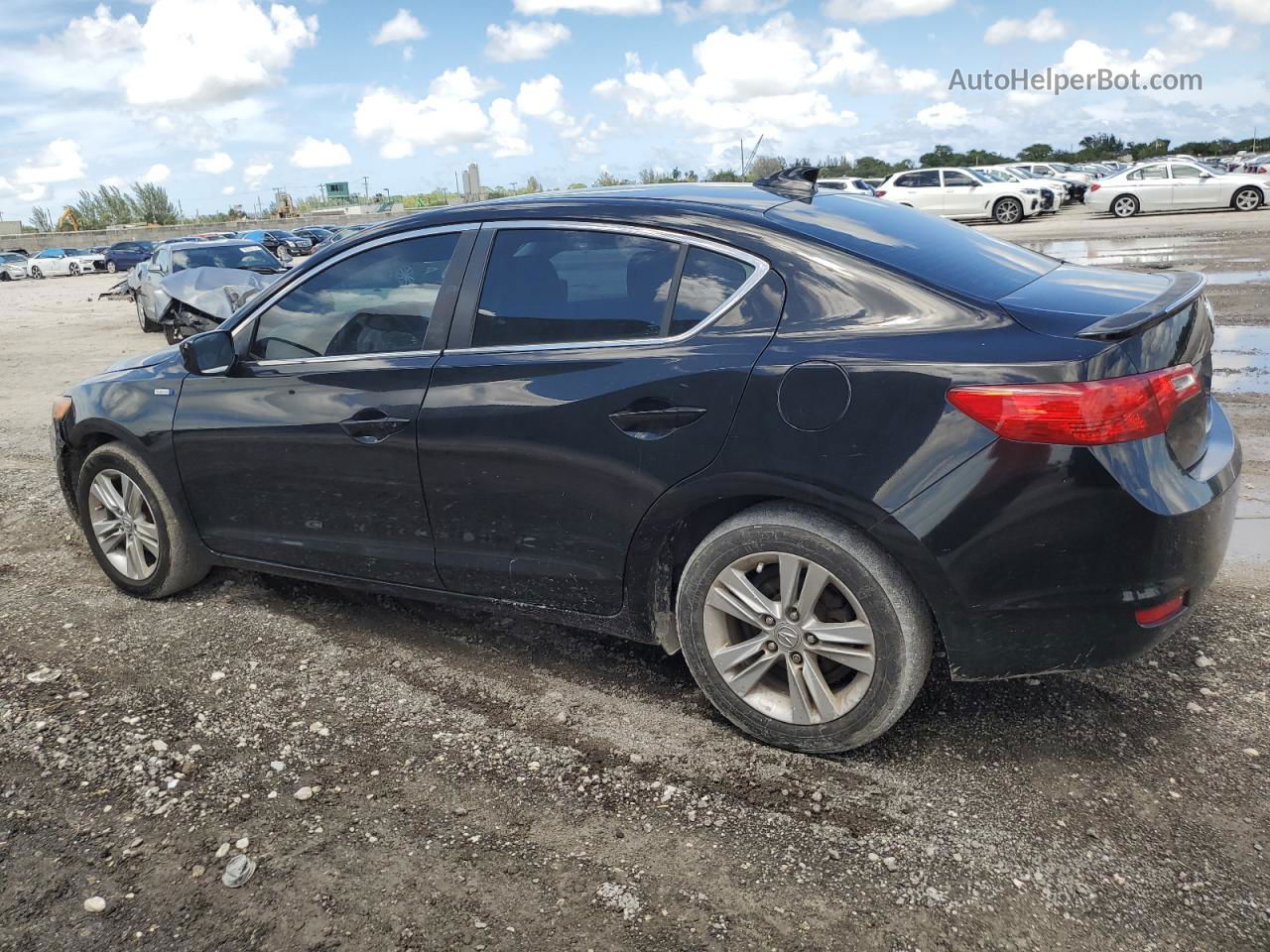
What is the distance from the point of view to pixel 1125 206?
28.9 metres

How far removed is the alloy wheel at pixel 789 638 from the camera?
290 cm

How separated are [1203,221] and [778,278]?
26.6 meters

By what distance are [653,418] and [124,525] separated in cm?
281

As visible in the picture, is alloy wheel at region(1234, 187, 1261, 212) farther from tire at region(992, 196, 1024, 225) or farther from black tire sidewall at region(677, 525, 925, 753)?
black tire sidewall at region(677, 525, 925, 753)

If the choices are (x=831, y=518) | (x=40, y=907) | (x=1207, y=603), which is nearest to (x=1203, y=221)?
(x=1207, y=603)

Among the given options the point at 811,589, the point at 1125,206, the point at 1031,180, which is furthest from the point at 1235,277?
the point at 1031,180

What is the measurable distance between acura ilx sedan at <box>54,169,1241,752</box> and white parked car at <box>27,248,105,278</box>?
53.2m

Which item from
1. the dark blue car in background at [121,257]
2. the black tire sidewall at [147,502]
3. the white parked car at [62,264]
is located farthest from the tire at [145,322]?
the white parked car at [62,264]

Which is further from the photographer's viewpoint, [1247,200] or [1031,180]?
[1031,180]

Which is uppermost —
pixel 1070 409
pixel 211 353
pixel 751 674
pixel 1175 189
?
pixel 211 353

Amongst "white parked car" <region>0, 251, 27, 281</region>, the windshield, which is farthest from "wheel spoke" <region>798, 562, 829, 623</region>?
"white parked car" <region>0, 251, 27, 281</region>

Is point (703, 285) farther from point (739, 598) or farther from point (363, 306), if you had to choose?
point (363, 306)

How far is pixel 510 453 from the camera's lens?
332 cm

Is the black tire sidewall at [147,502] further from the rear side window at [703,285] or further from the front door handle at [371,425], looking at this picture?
the rear side window at [703,285]
